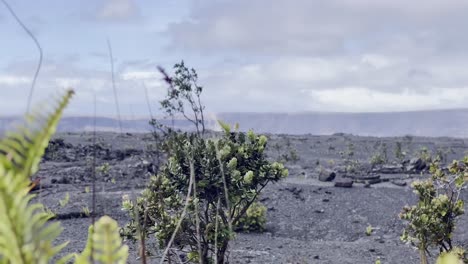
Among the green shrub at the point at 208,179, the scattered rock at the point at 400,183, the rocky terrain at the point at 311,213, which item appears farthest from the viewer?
the scattered rock at the point at 400,183

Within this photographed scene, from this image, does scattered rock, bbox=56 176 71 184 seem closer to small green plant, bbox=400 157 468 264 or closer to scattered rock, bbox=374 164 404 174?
scattered rock, bbox=374 164 404 174

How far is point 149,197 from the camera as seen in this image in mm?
5578

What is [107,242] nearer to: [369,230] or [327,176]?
[369,230]

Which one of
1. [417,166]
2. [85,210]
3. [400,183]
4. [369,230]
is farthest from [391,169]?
[85,210]

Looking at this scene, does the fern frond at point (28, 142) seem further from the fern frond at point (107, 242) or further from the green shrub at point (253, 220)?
the green shrub at point (253, 220)

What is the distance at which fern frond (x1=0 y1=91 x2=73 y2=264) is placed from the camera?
711mm

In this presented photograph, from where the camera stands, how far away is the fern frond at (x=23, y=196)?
711 millimetres

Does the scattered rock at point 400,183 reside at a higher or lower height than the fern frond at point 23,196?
lower

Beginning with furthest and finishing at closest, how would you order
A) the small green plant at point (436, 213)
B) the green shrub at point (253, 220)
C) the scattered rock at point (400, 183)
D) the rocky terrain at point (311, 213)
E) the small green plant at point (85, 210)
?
the scattered rock at point (400, 183), the small green plant at point (85, 210), the green shrub at point (253, 220), the rocky terrain at point (311, 213), the small green plant at point (436, 213)

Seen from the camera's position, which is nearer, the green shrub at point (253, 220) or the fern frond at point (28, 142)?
the fern frond at point (28, 142)

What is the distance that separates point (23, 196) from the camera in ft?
2.45

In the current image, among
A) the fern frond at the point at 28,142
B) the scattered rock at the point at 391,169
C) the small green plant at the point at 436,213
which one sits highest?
the fern frond at the point at 28,142

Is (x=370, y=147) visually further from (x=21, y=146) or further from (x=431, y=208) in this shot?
(x=21, y=146)

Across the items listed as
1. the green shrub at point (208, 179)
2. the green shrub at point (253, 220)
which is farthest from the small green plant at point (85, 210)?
the green shrub at point (208, 179)
